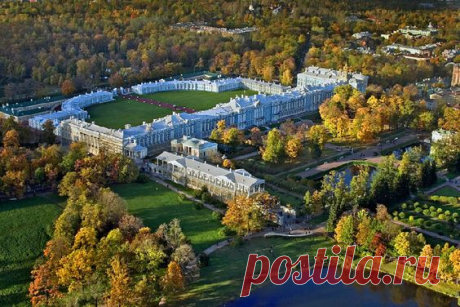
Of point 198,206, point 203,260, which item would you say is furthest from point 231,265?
point 198,206

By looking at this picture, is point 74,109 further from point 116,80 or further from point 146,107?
point 116,80

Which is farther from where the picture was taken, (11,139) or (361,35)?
(361,35)

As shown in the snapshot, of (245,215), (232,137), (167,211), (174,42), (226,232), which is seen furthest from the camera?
(174,42)

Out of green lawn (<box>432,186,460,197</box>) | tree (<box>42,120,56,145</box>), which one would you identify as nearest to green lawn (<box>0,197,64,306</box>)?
tree (<box>42,120,56,145</box>)

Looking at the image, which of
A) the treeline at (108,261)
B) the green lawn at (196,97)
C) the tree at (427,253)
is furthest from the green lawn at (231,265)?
the green lawn at (196,97)

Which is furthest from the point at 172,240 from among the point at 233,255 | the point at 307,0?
the point at 307,0

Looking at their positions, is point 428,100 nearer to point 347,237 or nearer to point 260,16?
point 347,237

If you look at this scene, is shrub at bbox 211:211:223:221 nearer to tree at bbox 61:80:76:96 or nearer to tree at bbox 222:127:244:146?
tree at bbox 222:127:244:146
